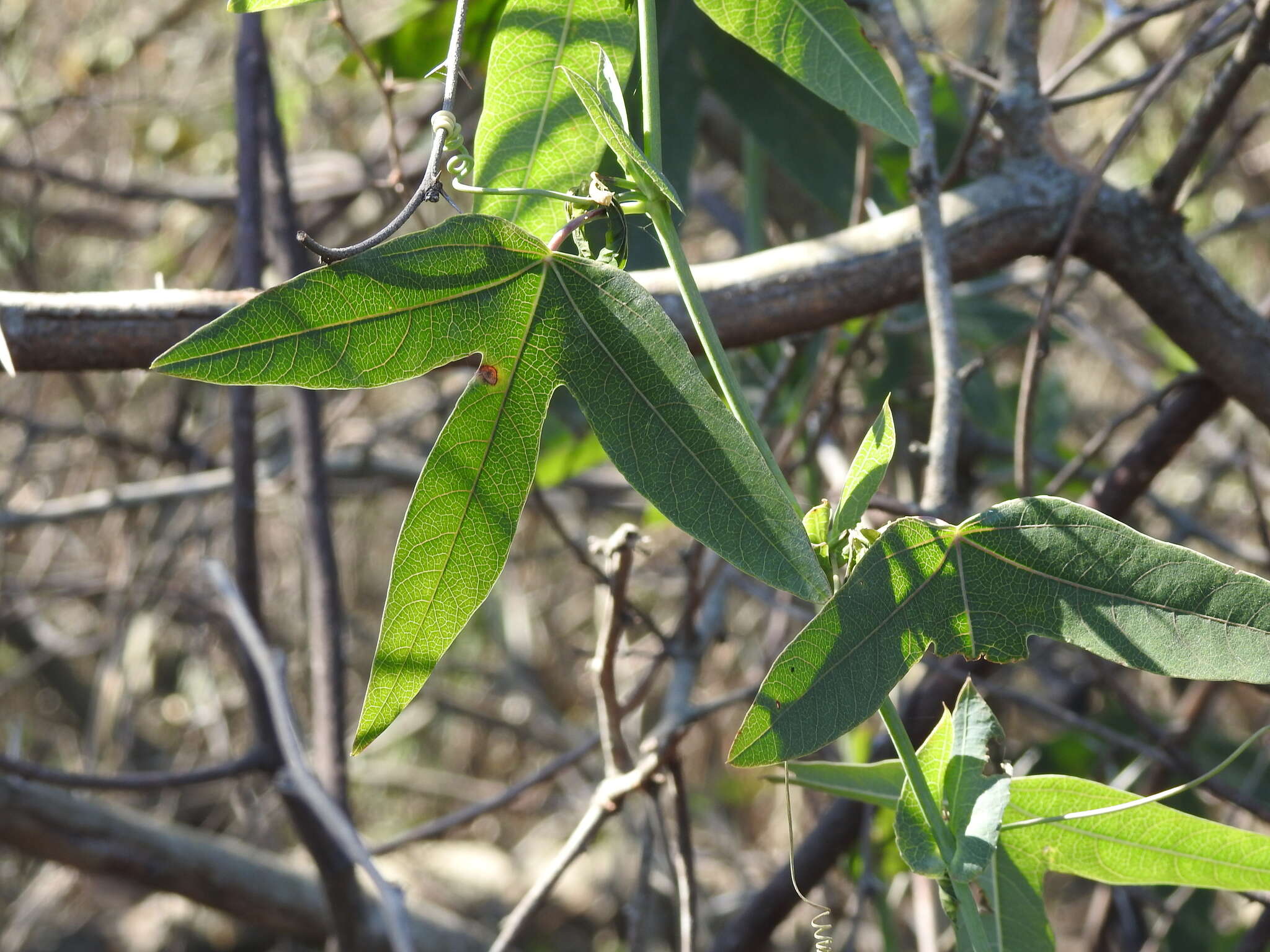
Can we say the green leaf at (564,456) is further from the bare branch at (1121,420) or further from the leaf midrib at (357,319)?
the leaf midrib at (357,319)

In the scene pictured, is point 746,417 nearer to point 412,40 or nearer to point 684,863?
point 684,863

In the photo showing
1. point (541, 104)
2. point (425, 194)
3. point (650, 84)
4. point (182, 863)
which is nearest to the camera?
point (425, 194)

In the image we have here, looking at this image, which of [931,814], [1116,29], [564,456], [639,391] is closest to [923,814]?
[931,814]

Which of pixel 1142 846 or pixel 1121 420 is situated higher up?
pixel 1121 420

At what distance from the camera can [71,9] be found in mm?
2871

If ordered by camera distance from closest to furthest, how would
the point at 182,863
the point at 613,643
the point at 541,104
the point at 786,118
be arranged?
the point at 541,104, the point at 613,643, the point at 786,118, the point at 182,863

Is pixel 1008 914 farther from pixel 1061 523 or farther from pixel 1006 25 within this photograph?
pixel 1006 25

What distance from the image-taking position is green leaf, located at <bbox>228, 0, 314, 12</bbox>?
55 cm

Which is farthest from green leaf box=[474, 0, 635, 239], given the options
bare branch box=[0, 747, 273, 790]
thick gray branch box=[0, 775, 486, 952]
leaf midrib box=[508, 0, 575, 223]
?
thick gray branch box=[0, 775, 486, 952]

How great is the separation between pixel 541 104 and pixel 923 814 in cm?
46

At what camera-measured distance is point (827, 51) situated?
0.59 m

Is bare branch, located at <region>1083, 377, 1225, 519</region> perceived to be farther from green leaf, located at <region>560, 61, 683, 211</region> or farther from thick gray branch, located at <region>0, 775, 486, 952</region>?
thick gray branch, located at <region>0, 775, 486, 952</region>

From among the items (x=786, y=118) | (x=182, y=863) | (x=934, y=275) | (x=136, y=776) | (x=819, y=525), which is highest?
(x=786, y=118)

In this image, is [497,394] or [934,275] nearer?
[497,394]
